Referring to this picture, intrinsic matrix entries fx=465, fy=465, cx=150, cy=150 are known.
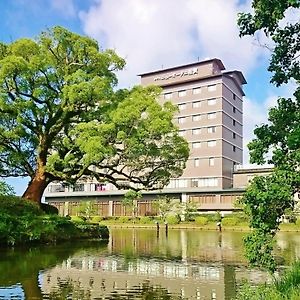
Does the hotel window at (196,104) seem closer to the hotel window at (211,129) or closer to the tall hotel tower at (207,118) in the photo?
the tall hotel tower at (207,118)

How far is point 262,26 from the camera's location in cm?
799

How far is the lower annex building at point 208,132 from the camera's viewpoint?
55719mm

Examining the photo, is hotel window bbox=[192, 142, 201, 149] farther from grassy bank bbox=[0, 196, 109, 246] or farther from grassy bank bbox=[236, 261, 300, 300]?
grassy bank bbox=[236, 261, 300, 300]

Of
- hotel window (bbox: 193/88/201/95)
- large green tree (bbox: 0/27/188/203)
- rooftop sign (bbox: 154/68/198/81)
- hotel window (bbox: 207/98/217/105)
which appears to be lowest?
large green tree (bbox: 0/27/188/203)

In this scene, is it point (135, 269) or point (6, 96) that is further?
point (6, 96)

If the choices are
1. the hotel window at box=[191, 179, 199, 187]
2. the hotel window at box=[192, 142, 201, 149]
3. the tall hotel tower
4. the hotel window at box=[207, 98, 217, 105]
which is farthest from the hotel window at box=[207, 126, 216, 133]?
the hotel window at box=[191, 179, 199, 187]

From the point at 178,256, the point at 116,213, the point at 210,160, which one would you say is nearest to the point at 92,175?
the point at 178,256

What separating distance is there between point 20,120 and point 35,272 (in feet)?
35.0

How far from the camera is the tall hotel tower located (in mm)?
56000

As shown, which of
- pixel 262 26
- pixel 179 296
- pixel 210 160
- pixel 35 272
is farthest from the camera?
pixel 210 160

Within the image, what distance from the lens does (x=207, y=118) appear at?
57188mm

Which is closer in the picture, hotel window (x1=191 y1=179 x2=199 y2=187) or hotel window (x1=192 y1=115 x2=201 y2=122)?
hotel window (x1=191 y1=179 x2=199 y2=187)

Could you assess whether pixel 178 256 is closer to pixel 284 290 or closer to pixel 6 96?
pixel 284 290

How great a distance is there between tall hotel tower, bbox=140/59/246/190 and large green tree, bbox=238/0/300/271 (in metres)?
47.4
